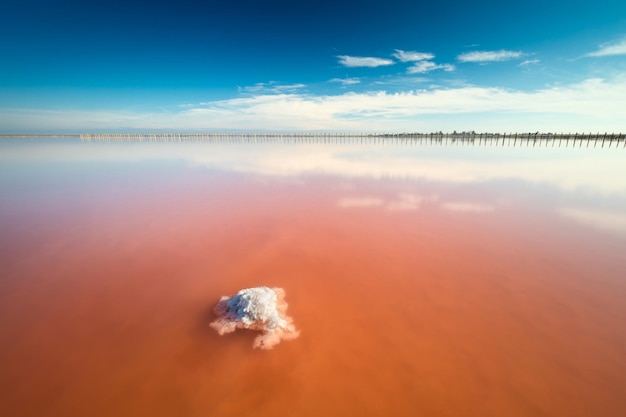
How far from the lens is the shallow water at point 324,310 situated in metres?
3.41

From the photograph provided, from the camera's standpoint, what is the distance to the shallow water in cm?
341

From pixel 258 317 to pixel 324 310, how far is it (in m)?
1.18

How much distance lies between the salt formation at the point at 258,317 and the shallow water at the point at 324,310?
16cm

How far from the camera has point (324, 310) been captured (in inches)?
196

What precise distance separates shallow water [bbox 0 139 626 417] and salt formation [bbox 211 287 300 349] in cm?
16

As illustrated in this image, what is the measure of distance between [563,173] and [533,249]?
55.6 feet

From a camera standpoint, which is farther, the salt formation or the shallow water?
the salt formation

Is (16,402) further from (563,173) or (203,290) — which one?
(563,173)

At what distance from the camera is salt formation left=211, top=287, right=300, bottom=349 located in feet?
14.1

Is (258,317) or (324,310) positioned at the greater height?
(258,317)

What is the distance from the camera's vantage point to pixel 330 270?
20.7ft

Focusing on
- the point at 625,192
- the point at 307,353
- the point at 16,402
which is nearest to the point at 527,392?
the point at 307,353

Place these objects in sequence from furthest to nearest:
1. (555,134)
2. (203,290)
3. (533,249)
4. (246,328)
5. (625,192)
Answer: (555,134) < (625,192) < (533,249) < (203,290) < (246,328)

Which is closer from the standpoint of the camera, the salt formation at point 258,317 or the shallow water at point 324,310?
the shallow water at point 324,310
